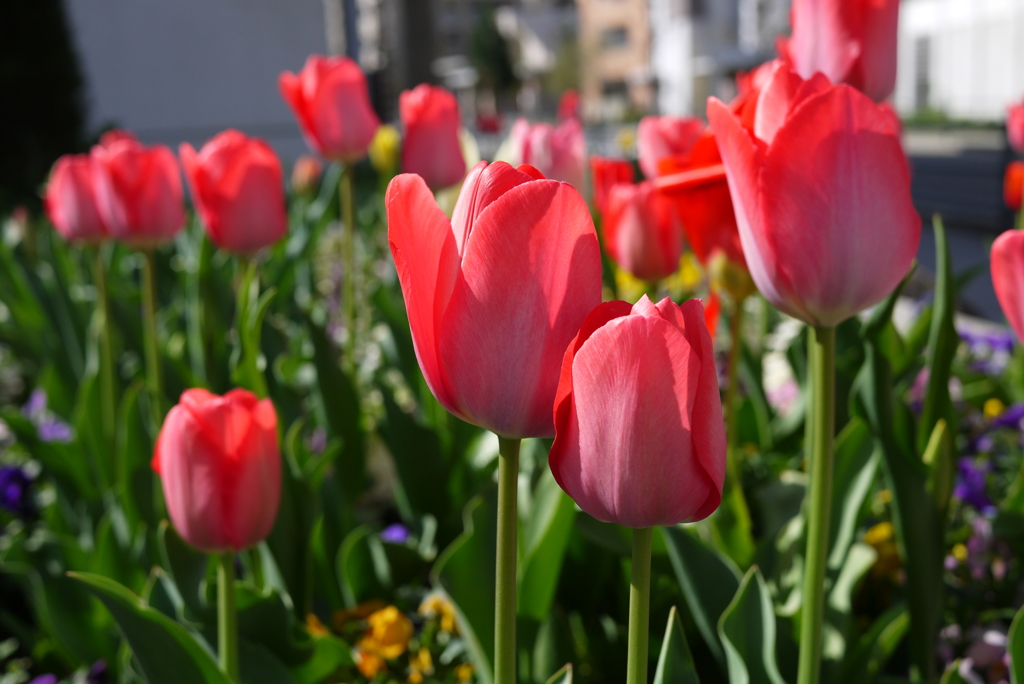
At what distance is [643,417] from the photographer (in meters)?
0.50

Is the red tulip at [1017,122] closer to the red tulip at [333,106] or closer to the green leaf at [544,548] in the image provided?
the red tulip at [333,106]

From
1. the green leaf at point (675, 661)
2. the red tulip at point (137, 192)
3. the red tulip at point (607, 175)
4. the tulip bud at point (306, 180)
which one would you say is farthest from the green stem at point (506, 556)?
the tulip bud at point (306, 180)

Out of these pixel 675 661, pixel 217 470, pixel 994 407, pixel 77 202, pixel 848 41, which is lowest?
pixel 994 407

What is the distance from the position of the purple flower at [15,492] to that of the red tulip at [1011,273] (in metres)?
1.80

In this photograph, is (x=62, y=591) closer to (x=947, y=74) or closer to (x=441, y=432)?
(x=441, y=432)

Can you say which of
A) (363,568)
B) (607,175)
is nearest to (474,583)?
(363,568)

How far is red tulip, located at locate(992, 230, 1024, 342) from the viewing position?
684 mm

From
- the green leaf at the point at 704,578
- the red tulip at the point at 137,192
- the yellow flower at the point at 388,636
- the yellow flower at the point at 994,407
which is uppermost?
the red tulip at the point at 137,192

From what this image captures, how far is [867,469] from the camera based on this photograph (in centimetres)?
105

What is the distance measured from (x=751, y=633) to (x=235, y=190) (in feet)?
3.81

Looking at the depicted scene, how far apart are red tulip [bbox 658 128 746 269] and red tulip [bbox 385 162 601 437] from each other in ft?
1.50

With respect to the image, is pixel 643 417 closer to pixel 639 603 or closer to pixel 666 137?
pixel 639 603

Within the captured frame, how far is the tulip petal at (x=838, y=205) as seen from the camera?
605mm

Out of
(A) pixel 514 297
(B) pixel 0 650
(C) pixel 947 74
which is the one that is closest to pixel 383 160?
(B) pixel 0 650
